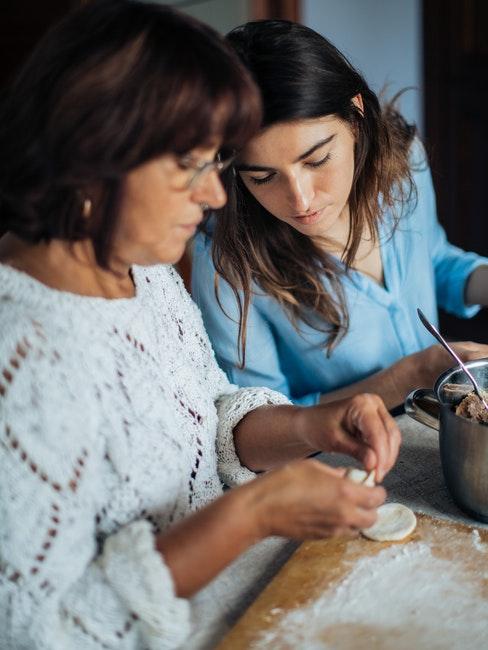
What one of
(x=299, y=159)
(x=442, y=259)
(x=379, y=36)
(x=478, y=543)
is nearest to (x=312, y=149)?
(x=299, y=159)

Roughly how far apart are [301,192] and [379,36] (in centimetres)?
222

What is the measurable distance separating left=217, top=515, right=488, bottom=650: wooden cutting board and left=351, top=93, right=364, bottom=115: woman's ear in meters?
0.75

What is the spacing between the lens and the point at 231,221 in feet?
4.59

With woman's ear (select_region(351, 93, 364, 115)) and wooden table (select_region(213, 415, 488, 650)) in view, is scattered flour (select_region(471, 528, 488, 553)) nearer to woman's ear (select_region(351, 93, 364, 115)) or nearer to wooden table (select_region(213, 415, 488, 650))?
wooden table (select_region(213, 415, 488, 650))

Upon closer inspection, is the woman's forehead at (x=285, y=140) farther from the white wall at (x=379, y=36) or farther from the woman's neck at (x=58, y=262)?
the white wall at (x=379, y=36)

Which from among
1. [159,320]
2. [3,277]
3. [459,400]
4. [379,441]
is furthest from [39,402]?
[459,400]

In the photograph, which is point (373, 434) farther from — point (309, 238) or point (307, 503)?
point (309, 238)

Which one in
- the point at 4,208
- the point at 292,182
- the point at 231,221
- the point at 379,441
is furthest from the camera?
the point at 231,221

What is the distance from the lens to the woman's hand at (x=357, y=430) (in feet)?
3.10

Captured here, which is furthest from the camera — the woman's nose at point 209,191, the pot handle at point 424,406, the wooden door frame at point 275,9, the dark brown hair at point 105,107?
the wooden door frame at point 275,9

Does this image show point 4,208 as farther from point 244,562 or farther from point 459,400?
point 459,400

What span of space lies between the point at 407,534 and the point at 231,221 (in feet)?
2.34

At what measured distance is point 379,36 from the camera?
3.10m

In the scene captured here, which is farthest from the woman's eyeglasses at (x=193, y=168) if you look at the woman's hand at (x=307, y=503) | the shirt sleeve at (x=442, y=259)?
the shirt sleeve at (x=442, y=259)
